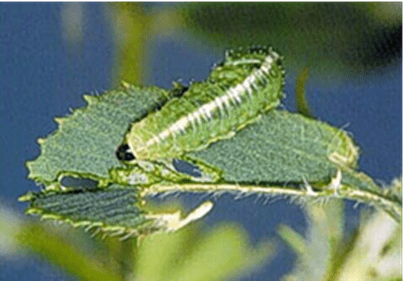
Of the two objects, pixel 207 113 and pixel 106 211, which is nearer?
pixel 106 211

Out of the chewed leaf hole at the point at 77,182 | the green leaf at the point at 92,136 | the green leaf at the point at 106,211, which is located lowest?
the green leaf at the point at 106,211

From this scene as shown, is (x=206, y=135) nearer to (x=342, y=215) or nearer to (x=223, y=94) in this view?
(x=223, y=94)

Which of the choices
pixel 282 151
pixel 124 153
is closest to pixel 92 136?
pixel 124 153

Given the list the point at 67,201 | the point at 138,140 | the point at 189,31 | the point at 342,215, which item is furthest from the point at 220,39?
the point at 67,201

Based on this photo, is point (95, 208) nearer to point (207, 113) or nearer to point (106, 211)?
point (106, 211)

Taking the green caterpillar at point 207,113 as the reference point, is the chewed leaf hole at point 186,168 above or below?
below

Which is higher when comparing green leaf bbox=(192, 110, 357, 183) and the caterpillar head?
the caterpillar head

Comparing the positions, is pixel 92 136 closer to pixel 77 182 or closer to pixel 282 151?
pixel 77 182

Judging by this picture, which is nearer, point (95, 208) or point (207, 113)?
point (95, 208)
